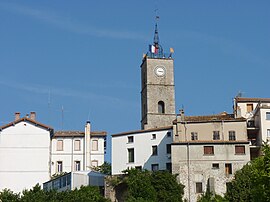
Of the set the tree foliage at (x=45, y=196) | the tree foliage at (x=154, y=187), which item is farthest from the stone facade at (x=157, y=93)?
the tree foliage at (x=45, y=196)

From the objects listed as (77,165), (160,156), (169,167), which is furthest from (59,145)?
(169,167)

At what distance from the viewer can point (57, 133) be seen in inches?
3723

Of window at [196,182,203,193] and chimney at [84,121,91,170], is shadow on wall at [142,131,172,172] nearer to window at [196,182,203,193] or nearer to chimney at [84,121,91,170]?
window at [196,182,203,193]

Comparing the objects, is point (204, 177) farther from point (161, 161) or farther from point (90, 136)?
point (90, 136)

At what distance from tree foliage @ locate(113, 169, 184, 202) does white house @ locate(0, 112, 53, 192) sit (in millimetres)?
22433

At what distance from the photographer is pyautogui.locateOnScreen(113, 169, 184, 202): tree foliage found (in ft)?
212

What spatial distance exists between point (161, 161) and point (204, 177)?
21.6 feet

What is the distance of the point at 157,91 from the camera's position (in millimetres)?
91688

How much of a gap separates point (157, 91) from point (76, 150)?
15.9 m

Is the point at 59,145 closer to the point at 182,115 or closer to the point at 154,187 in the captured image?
the point at 182,115

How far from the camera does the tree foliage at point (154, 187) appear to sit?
2542 inches

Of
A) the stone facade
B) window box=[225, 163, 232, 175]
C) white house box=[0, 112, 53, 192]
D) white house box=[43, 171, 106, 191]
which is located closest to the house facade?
window box=[225, 163, 232, 175]

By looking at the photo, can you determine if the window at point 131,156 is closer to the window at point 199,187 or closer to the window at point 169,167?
the window at point 169,167

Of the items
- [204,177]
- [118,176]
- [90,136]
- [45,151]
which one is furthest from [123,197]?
[90,136]
